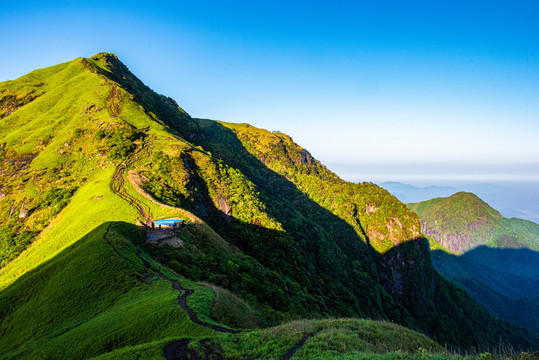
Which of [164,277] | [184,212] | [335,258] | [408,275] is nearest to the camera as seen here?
[164,277]

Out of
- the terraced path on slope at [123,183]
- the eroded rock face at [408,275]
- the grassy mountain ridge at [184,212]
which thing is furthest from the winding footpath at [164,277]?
the eroded rock face at [408,275]

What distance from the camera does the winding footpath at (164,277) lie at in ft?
38.5

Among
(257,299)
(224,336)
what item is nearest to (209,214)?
(257,299)

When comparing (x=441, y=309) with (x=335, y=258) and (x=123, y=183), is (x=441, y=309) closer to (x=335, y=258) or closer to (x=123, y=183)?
(x=335, y=258)

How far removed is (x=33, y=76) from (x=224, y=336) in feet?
351

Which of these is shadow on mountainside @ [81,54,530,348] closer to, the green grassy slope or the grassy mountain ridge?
the grassy mountain ridge

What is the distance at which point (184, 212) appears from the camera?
35906 mm

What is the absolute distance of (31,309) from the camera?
18938 mm

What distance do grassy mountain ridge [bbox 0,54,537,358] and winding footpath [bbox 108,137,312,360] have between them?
0.72 m

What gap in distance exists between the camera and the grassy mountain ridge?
32.4 m

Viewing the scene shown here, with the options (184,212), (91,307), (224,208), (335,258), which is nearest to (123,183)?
(184,212)

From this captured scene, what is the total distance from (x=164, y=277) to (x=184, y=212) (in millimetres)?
14752

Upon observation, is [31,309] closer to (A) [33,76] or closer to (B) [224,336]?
(B) [224,336]

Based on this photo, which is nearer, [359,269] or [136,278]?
[136,278]
